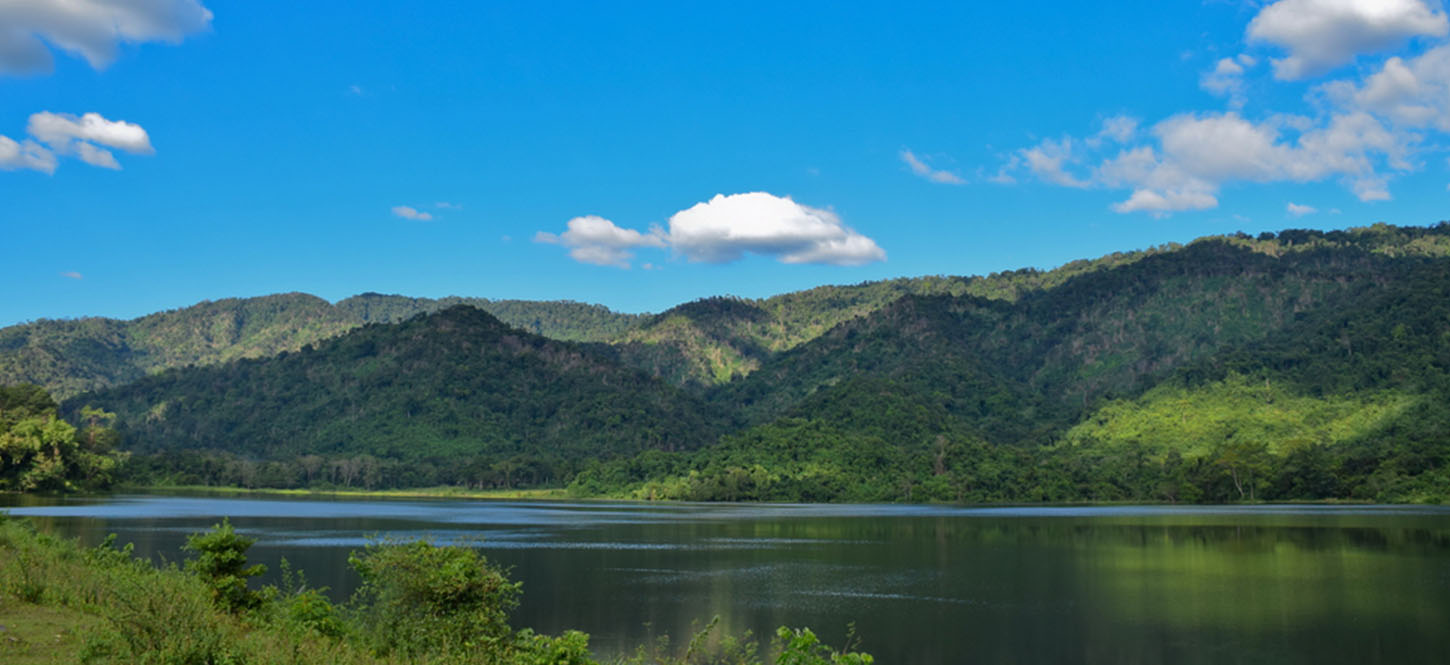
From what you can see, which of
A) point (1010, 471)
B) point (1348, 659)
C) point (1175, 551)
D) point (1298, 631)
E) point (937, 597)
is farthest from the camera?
point (1010, 471)

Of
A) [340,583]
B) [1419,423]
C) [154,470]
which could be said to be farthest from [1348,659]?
[154,470]

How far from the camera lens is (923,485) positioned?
595ft

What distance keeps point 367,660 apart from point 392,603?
4446 millimetres

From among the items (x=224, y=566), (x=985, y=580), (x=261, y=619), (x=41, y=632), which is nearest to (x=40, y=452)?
(x=985, y=580)

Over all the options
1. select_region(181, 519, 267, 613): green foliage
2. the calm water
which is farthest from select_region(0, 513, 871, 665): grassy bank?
the calm water

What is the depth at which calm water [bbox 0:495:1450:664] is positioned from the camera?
3534 cm

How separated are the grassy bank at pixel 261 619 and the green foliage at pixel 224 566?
30mm

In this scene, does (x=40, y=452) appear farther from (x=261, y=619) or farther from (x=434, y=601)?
(x=434, y=601)

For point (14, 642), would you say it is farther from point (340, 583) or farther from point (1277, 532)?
point (1277, 532)

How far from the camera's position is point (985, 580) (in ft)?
175

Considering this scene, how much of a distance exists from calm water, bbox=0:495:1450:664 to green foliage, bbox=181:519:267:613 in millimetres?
3524

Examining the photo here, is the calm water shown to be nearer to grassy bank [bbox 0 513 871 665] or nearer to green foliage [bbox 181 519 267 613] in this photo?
green foliage [bbox 181 519 267 613]

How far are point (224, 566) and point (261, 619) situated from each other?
184 centimetres

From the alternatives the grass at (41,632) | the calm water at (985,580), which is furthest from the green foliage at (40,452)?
the grass at (41,632)
